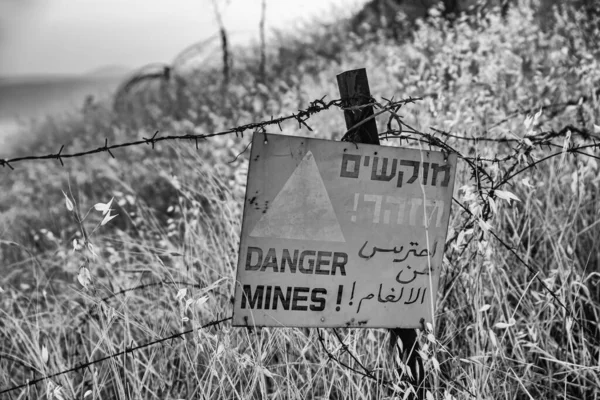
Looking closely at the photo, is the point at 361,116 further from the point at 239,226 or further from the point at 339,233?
the point at 239,226

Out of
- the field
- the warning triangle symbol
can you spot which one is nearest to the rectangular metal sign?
the warning triangle symbol

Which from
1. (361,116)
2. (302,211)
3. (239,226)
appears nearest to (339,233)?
(302,211)

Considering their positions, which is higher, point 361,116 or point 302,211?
point 361,116

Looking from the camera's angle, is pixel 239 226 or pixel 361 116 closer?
pixel 361 116

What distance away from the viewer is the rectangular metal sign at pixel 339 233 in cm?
→ 182

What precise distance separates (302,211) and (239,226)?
131 cm

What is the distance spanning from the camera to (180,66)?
36.4 ft

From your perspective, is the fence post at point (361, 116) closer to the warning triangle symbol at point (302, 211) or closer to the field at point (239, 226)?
the field at point (239, 226)

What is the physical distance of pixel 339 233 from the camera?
1.88m

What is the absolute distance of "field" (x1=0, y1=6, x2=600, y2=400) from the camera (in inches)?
88.2

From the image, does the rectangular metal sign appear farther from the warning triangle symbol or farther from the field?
the field

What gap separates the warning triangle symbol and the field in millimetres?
256

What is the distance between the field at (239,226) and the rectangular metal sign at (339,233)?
121mm

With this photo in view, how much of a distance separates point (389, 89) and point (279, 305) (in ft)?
14.4
